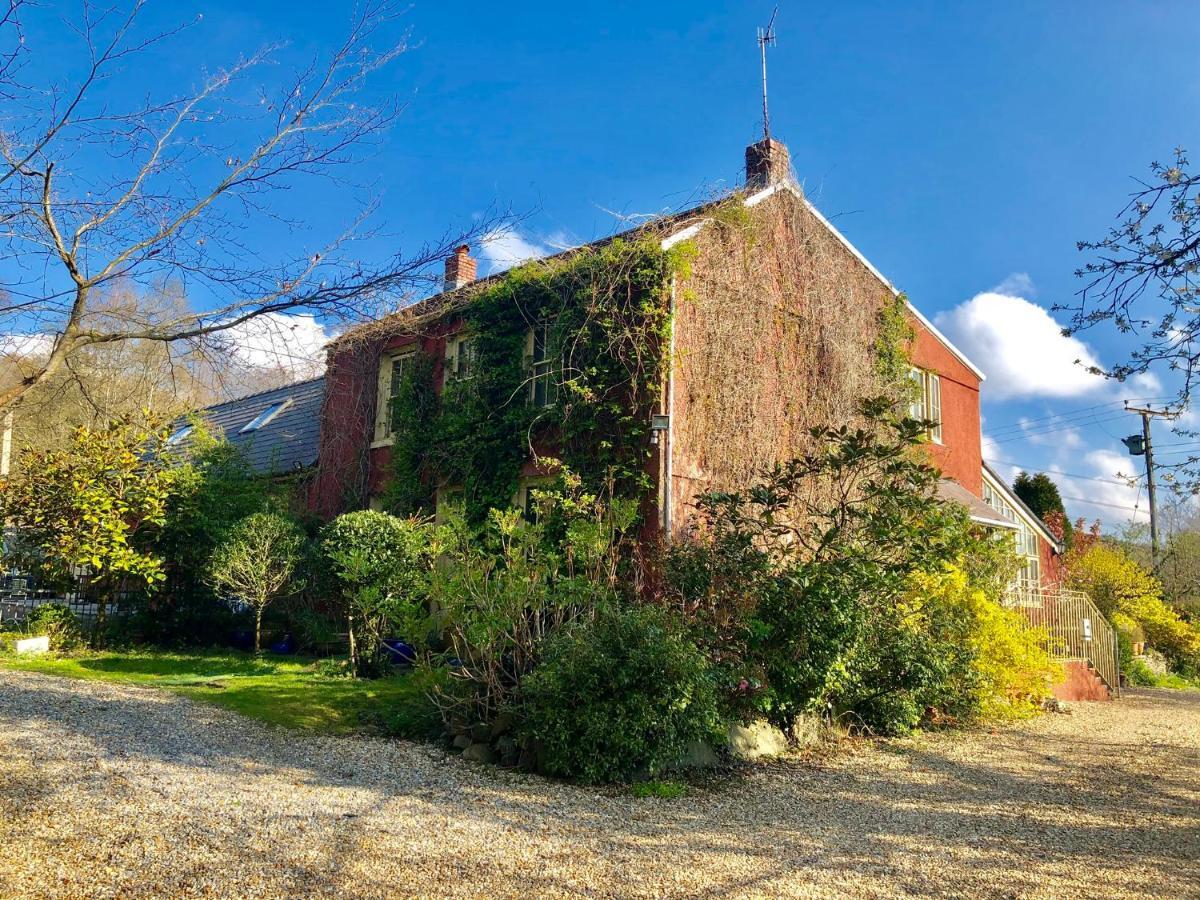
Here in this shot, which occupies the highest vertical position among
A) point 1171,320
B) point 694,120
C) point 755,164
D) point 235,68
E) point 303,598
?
point 755,164

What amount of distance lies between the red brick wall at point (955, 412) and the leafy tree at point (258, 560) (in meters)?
13.5

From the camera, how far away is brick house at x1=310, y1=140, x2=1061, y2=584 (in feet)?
41.2

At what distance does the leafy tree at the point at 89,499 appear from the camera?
1213cm

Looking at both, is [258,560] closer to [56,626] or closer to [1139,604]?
[56,626]

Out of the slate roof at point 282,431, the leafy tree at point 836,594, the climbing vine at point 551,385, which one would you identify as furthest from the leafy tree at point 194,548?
the leafy tree at point 836,594

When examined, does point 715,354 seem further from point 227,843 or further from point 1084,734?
point 227,843

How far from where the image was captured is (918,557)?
909 cm

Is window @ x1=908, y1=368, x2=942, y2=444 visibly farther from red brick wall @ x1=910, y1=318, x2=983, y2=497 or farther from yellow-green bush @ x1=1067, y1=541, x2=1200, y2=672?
yellow-green bush @ x1=1067, y1=541, x2=1200, y2=672

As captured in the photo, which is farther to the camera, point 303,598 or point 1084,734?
point 303,598

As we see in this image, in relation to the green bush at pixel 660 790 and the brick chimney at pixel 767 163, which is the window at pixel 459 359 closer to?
the brick chimney at pixel 767 163

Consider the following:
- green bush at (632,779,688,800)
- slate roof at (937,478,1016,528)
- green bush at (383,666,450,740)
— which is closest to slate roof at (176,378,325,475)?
green bush at (383,666,450,740)

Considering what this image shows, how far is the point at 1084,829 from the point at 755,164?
489 inches

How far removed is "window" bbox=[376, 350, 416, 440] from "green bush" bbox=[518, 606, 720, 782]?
964cm

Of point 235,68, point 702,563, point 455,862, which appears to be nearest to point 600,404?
point 702,563
